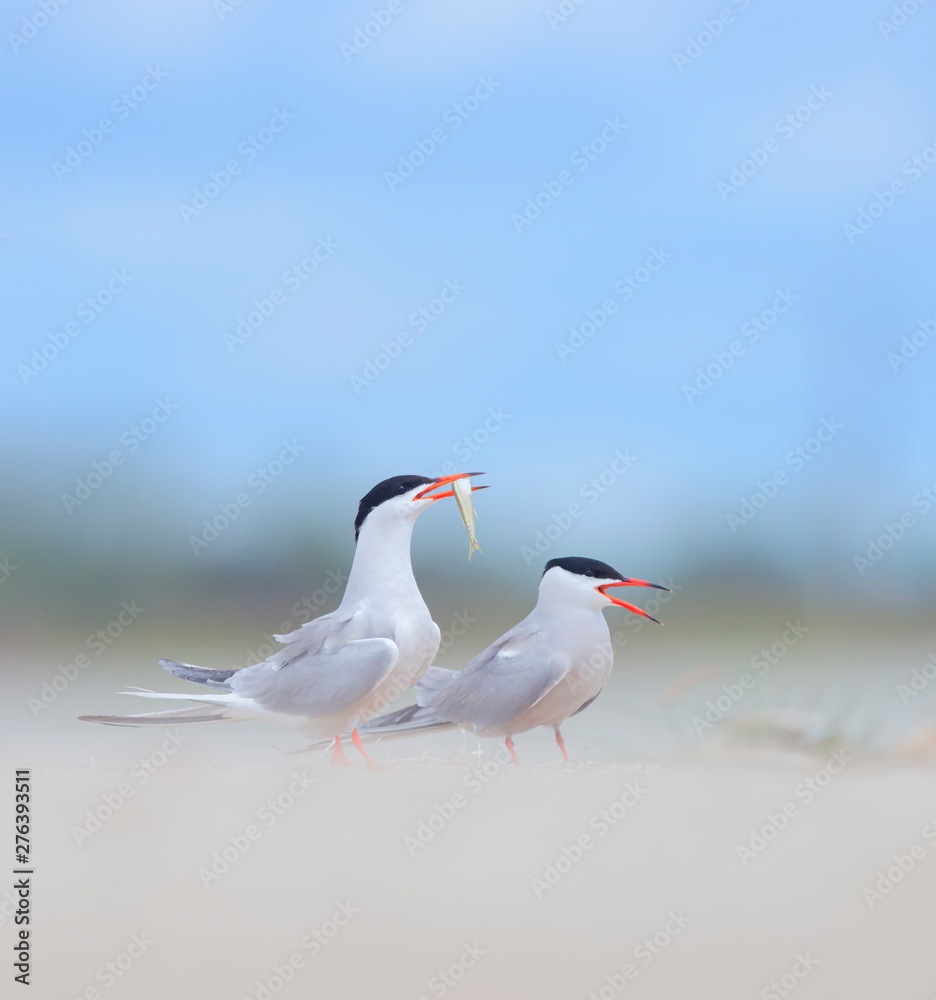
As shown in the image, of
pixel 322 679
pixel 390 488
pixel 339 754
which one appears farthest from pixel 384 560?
pixel 339 754

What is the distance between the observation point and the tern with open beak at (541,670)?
566 cm

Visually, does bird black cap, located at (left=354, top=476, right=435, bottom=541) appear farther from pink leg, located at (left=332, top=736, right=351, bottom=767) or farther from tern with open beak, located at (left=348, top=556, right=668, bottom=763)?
pink leg, located at (left=332, top=736, right=351, bottom=767)

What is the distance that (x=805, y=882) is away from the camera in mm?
Answer: 4242

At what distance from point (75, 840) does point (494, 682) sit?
7.09 feet

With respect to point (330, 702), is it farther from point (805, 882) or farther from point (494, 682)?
point (805, 882)

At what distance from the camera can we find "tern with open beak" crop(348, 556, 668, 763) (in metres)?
5.66

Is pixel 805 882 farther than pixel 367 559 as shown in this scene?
No

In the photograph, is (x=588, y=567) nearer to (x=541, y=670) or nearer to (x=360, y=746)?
(x=541, y=670)

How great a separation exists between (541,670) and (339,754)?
112cm

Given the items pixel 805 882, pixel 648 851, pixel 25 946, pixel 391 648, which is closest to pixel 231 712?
pixel 391 648

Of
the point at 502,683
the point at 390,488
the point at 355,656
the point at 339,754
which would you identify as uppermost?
the point at 390,488

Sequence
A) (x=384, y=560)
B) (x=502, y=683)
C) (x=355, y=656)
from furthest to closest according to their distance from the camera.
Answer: (x=502, y=683), (x=384, y=560), (x=355, y=656)

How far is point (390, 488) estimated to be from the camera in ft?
18.6

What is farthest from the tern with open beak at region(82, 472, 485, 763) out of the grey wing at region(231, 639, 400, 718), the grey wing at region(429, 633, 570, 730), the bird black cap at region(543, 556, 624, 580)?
the bird black cap at region(543, 556, 624, 580)
